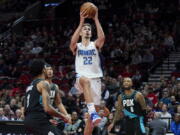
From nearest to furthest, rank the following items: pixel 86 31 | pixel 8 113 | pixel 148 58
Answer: pixel 86 31 → pixel 8 113 → pixel 148 58

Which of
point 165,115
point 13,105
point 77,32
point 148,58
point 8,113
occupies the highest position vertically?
point 77,32

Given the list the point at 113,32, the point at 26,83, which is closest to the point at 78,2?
the point at 113,32

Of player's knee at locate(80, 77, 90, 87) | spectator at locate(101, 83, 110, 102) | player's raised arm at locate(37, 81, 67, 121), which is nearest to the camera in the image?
player's raised arm at locate(37, 81, 67, 121)

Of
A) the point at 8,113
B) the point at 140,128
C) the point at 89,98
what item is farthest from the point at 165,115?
Answer: the point at 89,98

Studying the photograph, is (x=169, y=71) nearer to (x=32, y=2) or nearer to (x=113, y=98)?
(x=113, y=98)

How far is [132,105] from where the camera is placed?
1248 cm

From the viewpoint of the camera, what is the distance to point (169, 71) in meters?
22.8

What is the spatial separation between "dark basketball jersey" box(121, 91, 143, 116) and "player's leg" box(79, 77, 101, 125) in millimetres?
1647

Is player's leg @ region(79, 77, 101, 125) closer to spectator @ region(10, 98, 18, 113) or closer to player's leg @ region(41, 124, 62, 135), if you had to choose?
player's leg @ region(41, 124, 62, 135)

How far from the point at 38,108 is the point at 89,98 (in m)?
2.03

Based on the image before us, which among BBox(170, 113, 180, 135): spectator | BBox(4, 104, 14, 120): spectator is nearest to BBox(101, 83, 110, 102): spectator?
BBox(4, 104, 14, 120): spectator

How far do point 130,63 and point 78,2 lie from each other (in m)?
8.05

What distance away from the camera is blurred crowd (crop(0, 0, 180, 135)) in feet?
56.8

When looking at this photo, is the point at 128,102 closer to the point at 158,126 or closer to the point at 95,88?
the point at 95,88
